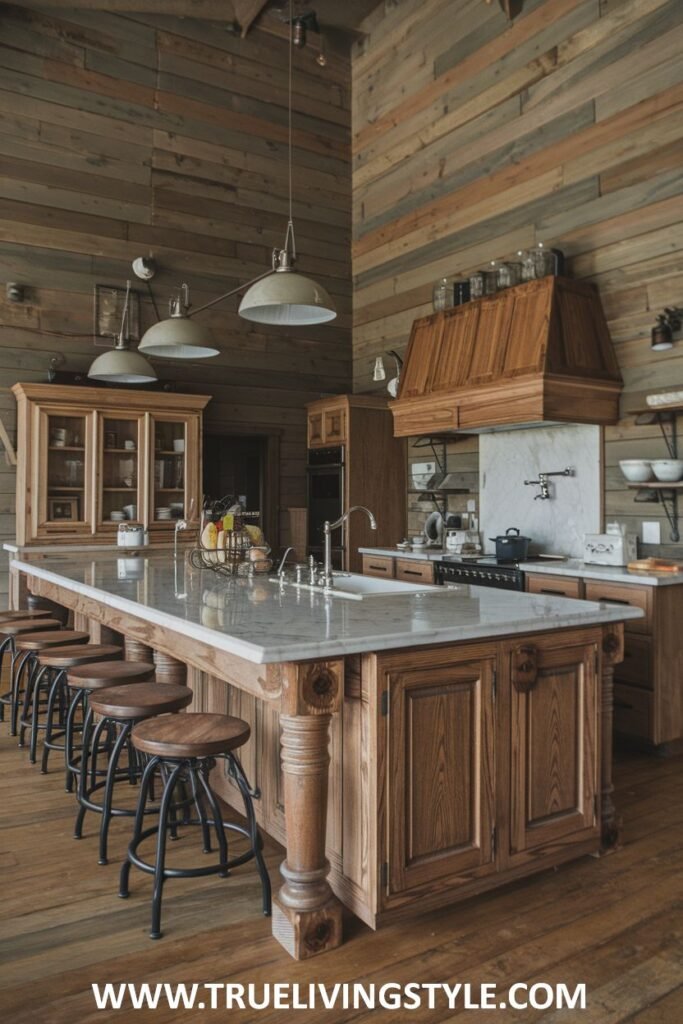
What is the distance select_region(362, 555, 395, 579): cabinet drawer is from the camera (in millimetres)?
6016

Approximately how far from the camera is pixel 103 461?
6.18 m

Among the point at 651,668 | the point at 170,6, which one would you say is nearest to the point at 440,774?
the point at 651,668

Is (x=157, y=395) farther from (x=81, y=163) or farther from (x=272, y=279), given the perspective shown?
(x=272, y=279)

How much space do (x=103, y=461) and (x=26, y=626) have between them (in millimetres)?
2102

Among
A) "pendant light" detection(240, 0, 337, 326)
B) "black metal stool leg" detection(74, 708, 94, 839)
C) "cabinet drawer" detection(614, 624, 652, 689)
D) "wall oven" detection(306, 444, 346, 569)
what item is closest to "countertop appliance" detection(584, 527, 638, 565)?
"cabinet drawer" detection(614, 624, 652, 689)

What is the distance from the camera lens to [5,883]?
260 centimetres

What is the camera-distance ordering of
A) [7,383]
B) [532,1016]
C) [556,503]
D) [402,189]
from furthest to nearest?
[402,189] → [7,383] → [556,503] → [532,1016]

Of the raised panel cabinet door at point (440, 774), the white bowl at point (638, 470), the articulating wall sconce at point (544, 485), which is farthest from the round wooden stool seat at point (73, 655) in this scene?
the articulating wall sconce at point (544, 485)

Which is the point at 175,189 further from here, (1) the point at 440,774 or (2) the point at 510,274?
(1) the point at 440,774

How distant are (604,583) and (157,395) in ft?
12.6

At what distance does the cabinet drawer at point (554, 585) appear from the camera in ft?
14.1

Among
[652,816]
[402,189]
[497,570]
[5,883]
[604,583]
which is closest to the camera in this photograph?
[5,883]

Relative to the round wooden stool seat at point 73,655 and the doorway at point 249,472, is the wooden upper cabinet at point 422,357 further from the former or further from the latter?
the round wooden stool seat at point 73,655

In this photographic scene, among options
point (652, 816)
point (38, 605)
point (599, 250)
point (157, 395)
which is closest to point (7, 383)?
point (157, 395)
